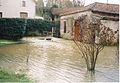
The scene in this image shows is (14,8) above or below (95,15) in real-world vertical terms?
above

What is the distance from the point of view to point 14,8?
52188 mm

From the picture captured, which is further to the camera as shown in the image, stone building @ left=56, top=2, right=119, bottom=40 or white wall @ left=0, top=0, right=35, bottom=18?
white wall @ left=0, top=0, right=35, bottom=18

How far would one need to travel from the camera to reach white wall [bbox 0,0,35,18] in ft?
168

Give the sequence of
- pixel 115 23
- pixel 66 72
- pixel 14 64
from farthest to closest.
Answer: pixel 115 23, pixel 14 64, pixel 66 72

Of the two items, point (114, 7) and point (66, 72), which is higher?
point (114, 7)

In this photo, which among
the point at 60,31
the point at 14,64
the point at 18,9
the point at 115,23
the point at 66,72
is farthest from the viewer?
the point at 18,9

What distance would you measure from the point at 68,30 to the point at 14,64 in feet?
71.1

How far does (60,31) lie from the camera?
129 ft

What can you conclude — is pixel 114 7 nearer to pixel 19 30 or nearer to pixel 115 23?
pixel 115 23

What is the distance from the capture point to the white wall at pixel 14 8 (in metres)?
51.2

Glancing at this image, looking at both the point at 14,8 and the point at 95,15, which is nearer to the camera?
→ the point at 95,15

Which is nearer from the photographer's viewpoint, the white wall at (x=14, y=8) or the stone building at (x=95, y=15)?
the stone building at (x=95, y=15)

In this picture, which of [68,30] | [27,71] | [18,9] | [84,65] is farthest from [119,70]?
[18,9]

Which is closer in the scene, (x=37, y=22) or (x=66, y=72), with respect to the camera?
(x=66, y=72)
